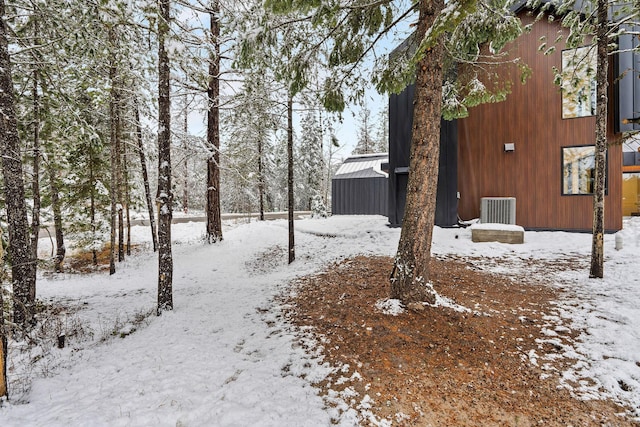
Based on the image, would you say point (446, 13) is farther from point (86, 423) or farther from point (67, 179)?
point (67, 179)

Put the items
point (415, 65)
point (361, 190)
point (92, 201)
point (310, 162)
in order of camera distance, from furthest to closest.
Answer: point (310, 162) < point (361, 190) < point (92, 201) < point (415, 65)

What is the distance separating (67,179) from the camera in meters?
8.68

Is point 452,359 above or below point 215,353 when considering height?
above

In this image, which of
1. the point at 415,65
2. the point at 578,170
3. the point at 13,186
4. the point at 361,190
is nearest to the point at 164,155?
the point at 13,186

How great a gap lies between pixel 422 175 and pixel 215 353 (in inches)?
141

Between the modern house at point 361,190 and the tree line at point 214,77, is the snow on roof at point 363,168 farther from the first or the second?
the tree line at point 214,77

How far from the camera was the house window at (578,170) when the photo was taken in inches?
361

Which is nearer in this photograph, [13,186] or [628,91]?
[13,186]

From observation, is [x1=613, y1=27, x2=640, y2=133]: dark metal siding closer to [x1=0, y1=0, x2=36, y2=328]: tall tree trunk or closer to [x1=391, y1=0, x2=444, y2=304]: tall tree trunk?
[x1=391, y1=0, x2=444, y2=304]: tall tree trunk

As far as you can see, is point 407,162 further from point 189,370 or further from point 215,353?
point 189,370

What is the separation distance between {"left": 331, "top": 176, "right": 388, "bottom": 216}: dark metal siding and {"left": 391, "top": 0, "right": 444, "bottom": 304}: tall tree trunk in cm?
1240

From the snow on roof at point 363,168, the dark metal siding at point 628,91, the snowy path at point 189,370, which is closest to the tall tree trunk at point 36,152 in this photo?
the snowy path at point 189,370

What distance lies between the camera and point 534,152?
32.0 ft

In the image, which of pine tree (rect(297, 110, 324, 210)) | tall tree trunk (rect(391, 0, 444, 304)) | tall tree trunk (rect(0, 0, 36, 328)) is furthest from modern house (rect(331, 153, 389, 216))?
tall tree trunk (rect(0, 0, 36, 328))
